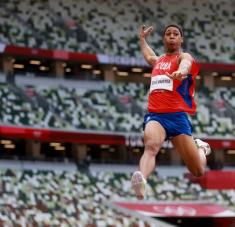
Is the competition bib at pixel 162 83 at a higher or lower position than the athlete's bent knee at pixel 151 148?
higher

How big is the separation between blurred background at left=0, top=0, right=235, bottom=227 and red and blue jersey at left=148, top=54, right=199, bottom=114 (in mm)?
25530

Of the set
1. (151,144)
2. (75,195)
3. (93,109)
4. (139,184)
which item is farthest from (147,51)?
(93,109)

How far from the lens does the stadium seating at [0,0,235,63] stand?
49.9m

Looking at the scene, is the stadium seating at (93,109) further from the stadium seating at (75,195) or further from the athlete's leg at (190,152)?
the athlete's leg at (190,152)

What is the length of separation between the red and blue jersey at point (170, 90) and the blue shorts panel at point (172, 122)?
0.23 feet

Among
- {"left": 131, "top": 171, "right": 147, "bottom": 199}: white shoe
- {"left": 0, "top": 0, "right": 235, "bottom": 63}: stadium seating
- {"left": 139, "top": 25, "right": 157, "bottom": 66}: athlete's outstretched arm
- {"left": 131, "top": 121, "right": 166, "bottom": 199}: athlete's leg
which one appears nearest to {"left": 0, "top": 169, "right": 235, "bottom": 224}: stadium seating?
{"left": 0, "top": 0, "right": 235, "bottom": 63}: stadium seating

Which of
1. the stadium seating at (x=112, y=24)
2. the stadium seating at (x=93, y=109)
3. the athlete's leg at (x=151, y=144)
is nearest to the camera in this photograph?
the athlete's leg at (x=151, y=144)

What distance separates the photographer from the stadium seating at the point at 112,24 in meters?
49.9

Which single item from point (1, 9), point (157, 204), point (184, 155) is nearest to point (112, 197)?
point (157, 204)

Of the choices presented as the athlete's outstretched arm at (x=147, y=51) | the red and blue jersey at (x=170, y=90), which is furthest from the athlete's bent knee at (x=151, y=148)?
the athlete's outstretched arm at (x=147, y=51)

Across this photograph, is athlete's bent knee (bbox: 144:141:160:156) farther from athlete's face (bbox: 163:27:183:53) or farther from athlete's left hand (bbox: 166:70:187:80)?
athlete's face (bbox: 163:27:183:53)

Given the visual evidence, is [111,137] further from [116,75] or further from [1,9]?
[1,9]

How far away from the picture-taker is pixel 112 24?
5297 centimetres

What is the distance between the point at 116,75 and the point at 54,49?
540 cm
